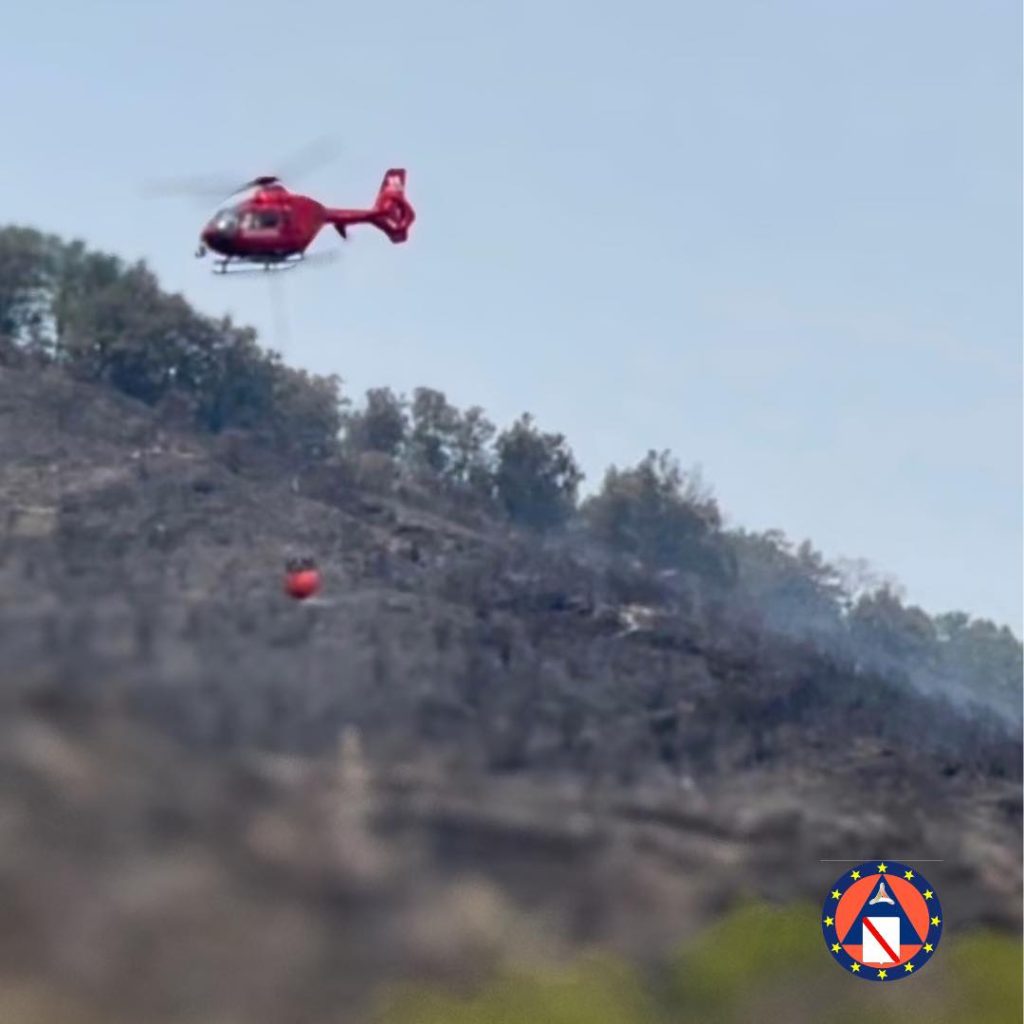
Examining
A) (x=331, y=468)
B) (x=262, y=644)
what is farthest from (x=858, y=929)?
(x=331, y=468)

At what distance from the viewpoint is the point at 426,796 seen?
620 inches

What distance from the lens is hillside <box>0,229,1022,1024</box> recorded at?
43.1 feet

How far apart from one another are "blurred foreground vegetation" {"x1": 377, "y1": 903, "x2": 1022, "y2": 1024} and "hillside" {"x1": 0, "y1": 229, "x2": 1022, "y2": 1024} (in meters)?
0.04

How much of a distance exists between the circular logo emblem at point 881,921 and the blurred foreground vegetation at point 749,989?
161 mm

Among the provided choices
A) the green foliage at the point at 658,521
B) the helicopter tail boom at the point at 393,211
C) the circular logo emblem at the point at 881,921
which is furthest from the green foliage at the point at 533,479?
the circular logo emblem at the point at 881,921

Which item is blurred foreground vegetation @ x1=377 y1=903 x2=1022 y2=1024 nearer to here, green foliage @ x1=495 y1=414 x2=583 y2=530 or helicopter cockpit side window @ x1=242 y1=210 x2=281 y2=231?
helicopter cockpit side window @ x1=242 y1=210 x2=281 y2=231

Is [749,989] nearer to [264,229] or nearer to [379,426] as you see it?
[264,229]

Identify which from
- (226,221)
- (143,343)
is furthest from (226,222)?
(143,343)

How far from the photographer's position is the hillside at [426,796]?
13148 millimetres

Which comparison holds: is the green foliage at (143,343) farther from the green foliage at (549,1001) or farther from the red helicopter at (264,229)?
the green foliage at (549,1001)

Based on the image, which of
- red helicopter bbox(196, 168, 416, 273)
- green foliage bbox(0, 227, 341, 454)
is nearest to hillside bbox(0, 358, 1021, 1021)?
red helicopter bbox(196, 168, 416, 273)

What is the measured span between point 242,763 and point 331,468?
31.1m

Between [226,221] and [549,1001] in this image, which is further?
[226,221]

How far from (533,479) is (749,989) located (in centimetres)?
3912
